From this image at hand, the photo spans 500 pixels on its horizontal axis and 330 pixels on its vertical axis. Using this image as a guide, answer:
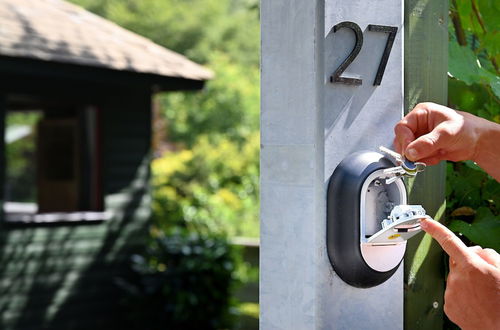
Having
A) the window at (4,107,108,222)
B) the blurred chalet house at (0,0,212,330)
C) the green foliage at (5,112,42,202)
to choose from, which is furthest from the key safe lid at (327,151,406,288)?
the green foliage at (5,112,42,202)

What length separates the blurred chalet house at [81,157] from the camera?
23.3ft

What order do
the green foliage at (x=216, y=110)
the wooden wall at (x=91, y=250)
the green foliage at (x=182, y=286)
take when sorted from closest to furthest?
the wooden wall at (x=91, y=250) → the green foliage at (x=182, y=286) → the green foliage at (x=216, y=110)

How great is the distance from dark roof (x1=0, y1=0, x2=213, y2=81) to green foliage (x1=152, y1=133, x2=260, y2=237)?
178 inches

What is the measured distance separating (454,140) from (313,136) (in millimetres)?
340

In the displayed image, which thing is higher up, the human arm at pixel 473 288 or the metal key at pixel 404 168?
the metal key at pixel 404 168

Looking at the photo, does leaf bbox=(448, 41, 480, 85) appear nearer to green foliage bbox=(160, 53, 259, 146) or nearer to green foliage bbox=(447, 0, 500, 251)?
green foliage bbox=(447, 0, 500, 251)

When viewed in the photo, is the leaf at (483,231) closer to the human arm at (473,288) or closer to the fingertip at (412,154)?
the fingertip at (412,154)

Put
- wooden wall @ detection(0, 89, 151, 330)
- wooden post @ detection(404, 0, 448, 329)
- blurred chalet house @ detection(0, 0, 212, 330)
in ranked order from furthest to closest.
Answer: wooden wall @ detection(0, 89, 151, 330) → blurred chalet house @ detection(0, 0, 212, 330) → wooden post @ detection(404, 0, 448, 329)

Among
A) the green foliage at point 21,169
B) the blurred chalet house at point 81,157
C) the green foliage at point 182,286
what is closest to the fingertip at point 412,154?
the blurred chalet house at point 81,157

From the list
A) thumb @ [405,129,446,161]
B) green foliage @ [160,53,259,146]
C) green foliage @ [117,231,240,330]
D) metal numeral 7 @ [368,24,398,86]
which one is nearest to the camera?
thumb @ [405,129,446,161]

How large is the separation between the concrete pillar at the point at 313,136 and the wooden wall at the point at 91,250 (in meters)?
5.70

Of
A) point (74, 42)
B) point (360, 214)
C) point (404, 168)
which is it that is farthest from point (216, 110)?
point (404, 168)

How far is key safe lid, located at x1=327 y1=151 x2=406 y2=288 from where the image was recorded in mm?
1807

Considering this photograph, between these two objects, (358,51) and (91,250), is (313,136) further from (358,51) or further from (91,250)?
(91,250)
